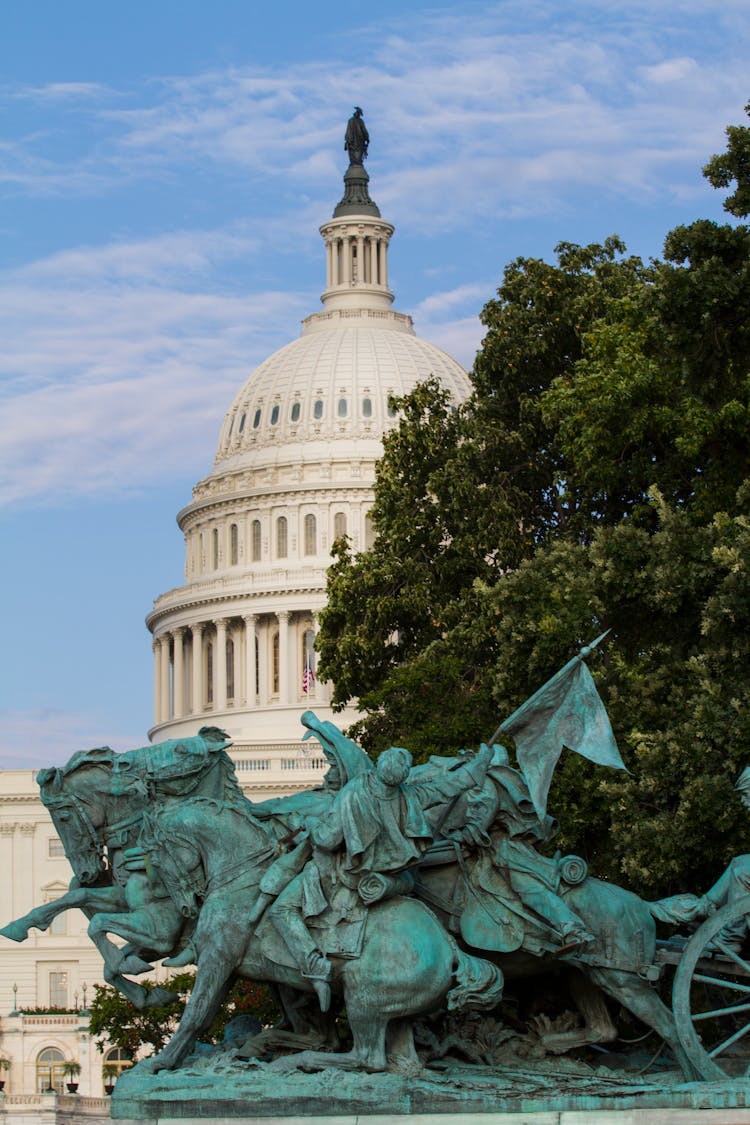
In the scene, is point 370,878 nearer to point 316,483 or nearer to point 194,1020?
point 194,1020

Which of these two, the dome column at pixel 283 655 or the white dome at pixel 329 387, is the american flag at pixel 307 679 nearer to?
the dome column at pixel 283 655

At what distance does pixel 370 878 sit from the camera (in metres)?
12.4

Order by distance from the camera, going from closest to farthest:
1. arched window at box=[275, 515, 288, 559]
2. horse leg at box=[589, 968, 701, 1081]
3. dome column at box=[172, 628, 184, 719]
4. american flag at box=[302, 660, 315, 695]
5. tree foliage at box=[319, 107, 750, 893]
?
horse leg at box=[589, 968, 701, 1081] < tree foliage at box=[319, 107, 750, 893] < american flag at box=[302, 660, 315, 695] < arched window at box=[275, 515, 288, 559] < dome column at box=[172, 628, 184, 719]

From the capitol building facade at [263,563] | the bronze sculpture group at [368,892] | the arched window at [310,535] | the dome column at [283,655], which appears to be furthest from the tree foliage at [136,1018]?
the arched window at [310,535]

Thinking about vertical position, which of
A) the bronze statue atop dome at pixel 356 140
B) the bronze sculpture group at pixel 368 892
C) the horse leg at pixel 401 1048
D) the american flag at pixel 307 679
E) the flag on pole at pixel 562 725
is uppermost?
the bronze statue atop dome at pixel 356 140

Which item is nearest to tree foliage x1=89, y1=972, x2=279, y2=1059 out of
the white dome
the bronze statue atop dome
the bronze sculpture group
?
the bronze sculpture group

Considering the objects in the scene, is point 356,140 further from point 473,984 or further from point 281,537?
point 473,984

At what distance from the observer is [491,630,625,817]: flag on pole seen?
535 inches

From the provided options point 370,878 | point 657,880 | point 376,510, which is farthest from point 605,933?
point 376,510

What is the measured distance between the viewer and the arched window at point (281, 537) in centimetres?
10375

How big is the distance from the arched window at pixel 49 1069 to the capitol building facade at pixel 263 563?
11080mm

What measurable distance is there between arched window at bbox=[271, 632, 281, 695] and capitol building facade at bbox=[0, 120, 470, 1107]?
0.09 meters

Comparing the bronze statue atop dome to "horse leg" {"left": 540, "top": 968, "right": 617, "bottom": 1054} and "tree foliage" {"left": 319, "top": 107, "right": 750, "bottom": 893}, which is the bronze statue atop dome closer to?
"tree foliage" {"left": 319, "top": 107, "right": 750, "bottom": 893}

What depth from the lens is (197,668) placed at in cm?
10412
